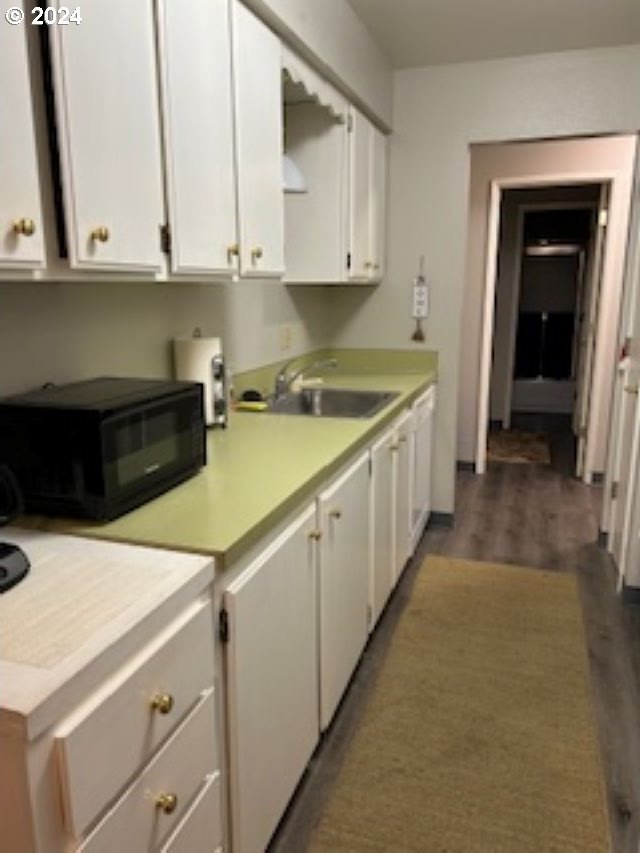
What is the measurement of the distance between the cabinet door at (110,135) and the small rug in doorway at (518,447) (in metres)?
4.22

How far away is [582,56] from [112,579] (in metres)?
3.28

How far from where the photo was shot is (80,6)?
1.11m

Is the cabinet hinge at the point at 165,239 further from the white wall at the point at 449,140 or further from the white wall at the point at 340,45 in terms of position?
the white wall at the point at 449,140

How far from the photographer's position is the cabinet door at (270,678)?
48.8 inches

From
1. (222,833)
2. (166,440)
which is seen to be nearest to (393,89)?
(166,440)

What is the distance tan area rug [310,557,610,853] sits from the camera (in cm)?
161

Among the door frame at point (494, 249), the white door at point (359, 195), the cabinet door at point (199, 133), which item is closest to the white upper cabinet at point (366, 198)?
the white door at point (359, 195)

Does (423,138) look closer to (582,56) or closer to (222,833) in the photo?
(582,56)

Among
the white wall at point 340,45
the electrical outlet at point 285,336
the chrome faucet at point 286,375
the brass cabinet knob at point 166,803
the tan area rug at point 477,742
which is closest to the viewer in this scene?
the brass cabinet knob at point 166,803

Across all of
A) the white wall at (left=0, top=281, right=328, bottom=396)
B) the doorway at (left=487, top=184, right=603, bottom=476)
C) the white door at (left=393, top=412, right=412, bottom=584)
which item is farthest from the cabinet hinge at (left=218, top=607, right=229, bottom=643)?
the doorway at (left=487, top=184, right=603, bottom=476)

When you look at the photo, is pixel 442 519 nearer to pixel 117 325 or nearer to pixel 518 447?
pixel 518 447

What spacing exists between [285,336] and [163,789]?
7.43 feet

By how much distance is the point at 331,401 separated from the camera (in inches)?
116

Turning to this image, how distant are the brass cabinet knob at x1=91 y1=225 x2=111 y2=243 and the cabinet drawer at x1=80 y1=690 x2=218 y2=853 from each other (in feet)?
2.83
